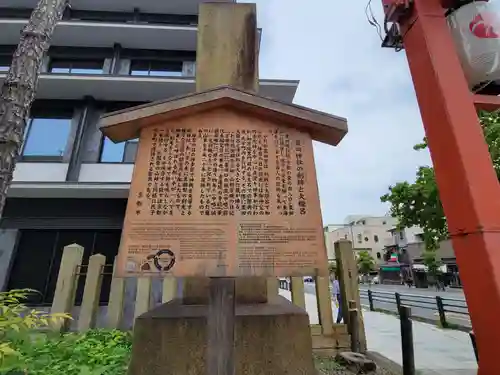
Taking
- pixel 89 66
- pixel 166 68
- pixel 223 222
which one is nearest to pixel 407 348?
pixel 223 222

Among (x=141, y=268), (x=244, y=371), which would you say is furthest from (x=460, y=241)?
(x=141, y=268)

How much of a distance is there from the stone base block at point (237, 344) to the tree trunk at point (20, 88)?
2.08 meters

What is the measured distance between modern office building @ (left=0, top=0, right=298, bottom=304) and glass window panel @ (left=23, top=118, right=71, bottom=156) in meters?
0.03

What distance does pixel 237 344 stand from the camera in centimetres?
289

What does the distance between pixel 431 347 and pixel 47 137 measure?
40.2 ft

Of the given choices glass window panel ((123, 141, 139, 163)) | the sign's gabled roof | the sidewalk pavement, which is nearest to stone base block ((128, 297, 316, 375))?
the sign's gabled roof

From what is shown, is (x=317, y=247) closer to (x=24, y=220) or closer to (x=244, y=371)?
(x=244, y=371)

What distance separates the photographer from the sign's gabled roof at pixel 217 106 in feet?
8.36

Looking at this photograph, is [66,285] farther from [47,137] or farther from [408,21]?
[408,21]

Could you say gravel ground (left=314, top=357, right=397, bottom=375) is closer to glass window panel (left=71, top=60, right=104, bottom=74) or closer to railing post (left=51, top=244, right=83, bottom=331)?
railing post (left=51, top=244, right=83, bottom=331)

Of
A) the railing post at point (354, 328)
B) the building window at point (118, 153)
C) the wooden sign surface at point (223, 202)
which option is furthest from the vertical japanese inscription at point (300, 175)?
the building window at point (118, 153)

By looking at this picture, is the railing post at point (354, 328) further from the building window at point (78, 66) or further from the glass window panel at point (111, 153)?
the building window at point (78, 66)

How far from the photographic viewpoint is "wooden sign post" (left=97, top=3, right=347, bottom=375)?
2.14 meters

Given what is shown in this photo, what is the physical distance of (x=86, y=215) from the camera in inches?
338
